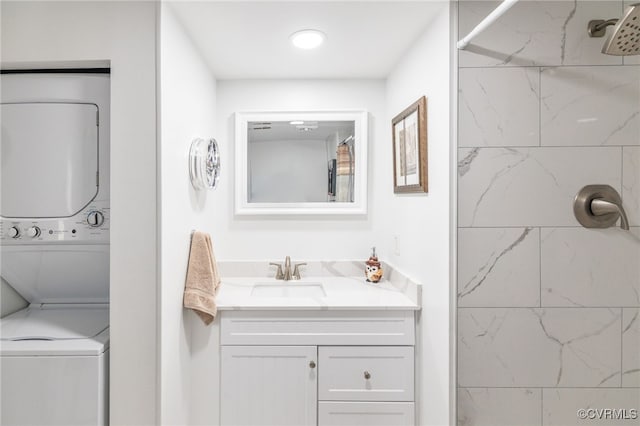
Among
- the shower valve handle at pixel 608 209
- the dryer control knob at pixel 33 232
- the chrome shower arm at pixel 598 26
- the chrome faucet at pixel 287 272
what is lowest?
the chrome faucet at pixel 287 272

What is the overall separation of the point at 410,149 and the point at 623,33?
85cm

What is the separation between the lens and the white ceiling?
54.4 inches

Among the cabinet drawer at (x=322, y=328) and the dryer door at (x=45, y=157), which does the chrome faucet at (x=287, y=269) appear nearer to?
the cabinet drawer at (x=322, y=328)

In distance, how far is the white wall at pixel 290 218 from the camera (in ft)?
7.07

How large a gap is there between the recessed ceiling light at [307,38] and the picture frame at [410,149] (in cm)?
57

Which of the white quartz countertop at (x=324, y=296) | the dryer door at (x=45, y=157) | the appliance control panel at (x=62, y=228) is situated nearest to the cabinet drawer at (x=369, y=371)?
the white quartz countertop at (x=324, y=296)

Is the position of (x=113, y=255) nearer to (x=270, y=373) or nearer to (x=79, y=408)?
(x=79, y=408)

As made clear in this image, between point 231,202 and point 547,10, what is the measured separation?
1900 mm

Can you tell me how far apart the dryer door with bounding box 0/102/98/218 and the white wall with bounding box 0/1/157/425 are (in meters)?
0.17

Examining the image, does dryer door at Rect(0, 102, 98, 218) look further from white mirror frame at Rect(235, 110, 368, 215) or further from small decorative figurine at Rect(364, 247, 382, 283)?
small decorative figurine at Rect(364, 247, 382, 283)

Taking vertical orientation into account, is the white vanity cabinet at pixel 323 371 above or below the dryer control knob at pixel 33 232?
below

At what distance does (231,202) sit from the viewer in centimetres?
220

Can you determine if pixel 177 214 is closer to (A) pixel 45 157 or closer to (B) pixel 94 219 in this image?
(B) pixel 94 219

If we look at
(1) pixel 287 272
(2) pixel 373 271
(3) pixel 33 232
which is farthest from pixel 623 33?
(3) pixel 33 232
